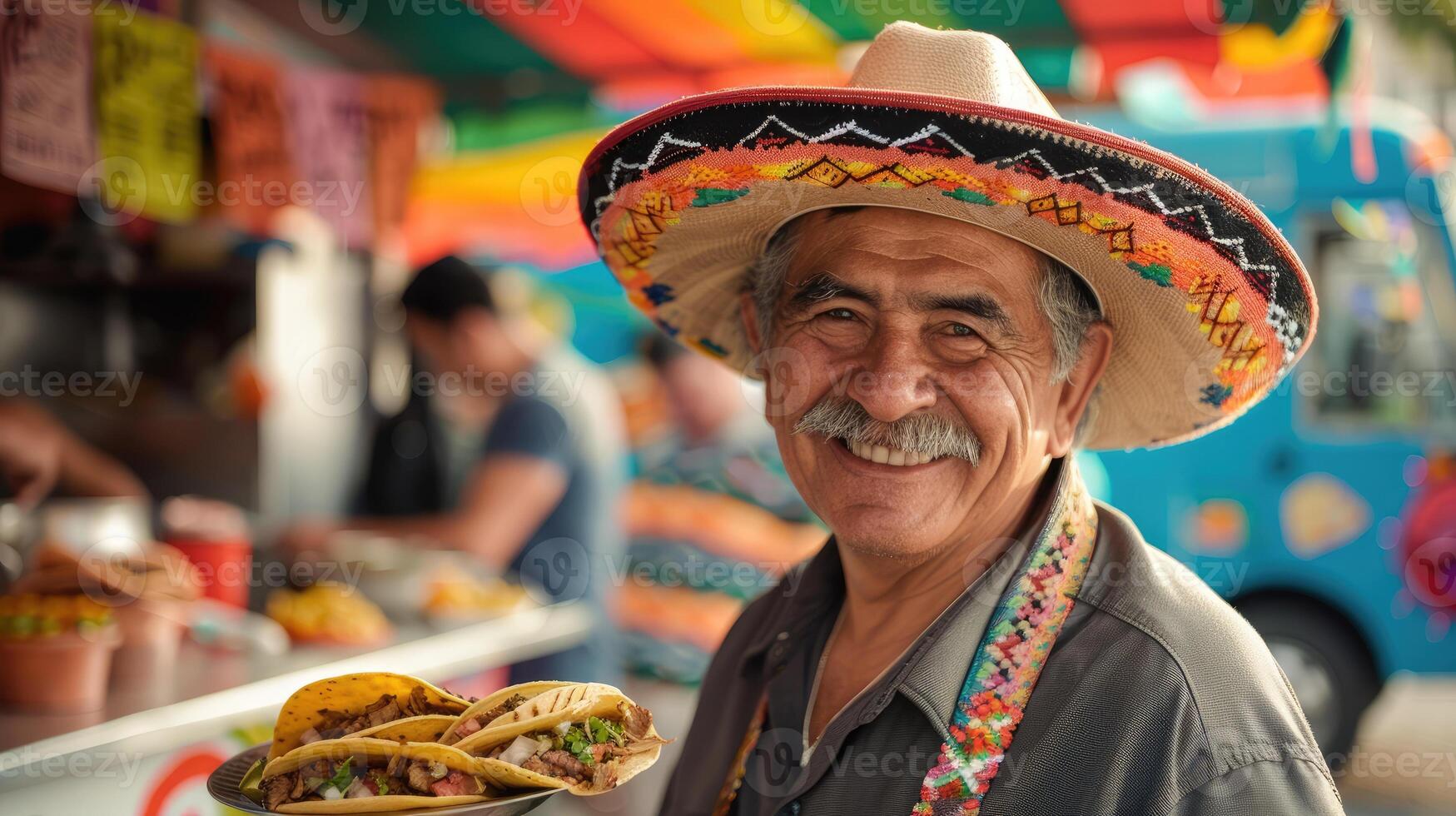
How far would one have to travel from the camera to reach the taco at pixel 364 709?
1.53 metres

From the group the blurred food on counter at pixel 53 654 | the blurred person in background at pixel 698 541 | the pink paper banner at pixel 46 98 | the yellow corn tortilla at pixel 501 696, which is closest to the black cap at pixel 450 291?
the blurred person in background at pixel 698 541

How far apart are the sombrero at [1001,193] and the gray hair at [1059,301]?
0.03 m

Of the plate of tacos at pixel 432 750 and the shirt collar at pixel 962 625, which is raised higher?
the shirt collar at pixel 962 625

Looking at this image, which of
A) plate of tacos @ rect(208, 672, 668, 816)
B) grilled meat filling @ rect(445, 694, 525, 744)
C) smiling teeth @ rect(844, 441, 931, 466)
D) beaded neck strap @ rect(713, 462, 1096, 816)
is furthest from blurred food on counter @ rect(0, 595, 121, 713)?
beaded neck strap @ rect(713, 462, 1096, 816)

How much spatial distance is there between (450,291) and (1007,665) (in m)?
3.22

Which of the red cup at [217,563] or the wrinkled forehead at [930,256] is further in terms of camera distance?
the red cup at [217,563]

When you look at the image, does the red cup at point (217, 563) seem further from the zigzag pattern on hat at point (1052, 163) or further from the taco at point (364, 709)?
the zigzag pattern on hat at point (1052, 163)

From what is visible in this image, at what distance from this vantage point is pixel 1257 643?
4.72 ft

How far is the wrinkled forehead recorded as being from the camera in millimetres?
1590

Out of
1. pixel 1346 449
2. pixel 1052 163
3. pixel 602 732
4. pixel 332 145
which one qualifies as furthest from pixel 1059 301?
pixel 1346 449

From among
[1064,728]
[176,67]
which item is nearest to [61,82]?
[176,67]

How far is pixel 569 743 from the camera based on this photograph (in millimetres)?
1475

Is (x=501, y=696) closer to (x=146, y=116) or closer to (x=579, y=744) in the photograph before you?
(x=579, y=744)

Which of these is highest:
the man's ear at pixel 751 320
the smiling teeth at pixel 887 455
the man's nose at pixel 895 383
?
the man's ear at pixel 751 320
